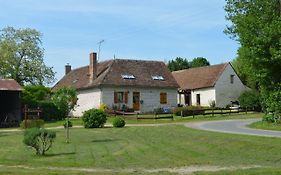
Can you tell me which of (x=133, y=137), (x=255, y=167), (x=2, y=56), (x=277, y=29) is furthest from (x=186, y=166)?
(x=2, y=56)

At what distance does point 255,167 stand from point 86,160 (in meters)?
6.05

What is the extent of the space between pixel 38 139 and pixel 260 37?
16.3 metres

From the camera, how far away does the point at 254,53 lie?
30.9m

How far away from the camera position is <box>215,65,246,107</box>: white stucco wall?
62344mm

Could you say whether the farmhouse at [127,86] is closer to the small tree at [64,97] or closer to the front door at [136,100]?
the front door at [136,100]

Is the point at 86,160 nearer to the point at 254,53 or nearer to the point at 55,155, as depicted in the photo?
the point at 55,155

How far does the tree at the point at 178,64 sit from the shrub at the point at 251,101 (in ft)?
120

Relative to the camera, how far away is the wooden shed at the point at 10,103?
45.1 metres

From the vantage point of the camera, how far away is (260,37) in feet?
99.7

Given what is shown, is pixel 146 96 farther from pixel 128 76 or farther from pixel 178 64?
pixel 178 64

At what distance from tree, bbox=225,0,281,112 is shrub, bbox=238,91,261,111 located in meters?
20.5

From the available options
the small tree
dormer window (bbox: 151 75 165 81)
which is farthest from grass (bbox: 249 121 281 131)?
dormer window (bbox: 151 75 165 81)

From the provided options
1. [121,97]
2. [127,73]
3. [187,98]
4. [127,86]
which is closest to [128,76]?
[127,73]

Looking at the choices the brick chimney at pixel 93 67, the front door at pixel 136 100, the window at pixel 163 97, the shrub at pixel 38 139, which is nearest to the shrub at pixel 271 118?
the shrub at pixel 38 139
